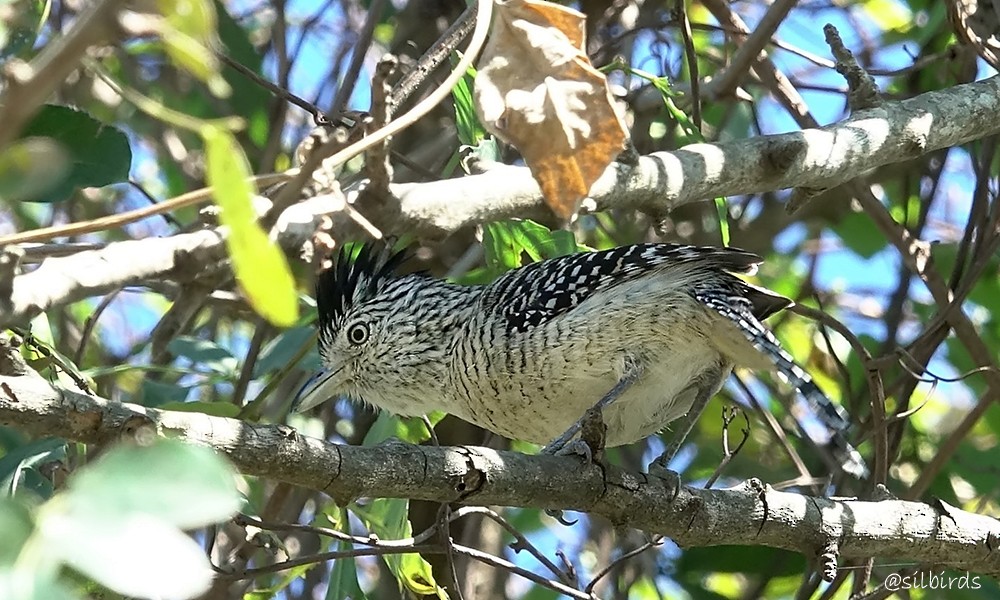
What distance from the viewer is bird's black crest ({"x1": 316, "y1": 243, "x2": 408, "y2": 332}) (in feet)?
13.7

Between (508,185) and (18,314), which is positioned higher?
(508,185)

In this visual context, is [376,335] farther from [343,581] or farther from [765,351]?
[765,351]

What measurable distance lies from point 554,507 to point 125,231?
381 cm

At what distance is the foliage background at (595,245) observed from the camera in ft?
12.0

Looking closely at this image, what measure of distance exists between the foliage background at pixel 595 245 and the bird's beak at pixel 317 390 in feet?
0.48

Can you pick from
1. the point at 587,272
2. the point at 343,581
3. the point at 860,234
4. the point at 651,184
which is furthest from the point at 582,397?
the point at 860,234

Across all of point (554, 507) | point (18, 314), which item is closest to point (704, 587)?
point (554, 507)

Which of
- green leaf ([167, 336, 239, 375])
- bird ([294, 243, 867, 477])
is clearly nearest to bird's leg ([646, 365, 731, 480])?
bird ([294, 243, 867, 477])

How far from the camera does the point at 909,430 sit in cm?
496

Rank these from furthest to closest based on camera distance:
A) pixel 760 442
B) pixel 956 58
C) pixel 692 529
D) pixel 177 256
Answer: pixel 760 442 → pixel 956 58 → pixel 692 529 → pixel 177 256

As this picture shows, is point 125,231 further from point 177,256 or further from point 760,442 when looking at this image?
point 177,256

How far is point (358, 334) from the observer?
4227 mm

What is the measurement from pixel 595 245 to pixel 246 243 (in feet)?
14.5

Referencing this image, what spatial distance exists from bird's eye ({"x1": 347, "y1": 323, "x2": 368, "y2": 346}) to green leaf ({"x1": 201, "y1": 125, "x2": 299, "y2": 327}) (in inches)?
123
